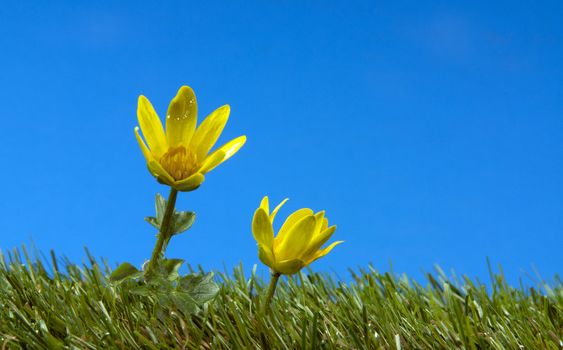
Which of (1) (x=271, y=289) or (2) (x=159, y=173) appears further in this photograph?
(1) (x=271, y=289)

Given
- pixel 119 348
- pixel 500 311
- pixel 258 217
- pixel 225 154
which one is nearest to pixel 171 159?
pixel 225 154

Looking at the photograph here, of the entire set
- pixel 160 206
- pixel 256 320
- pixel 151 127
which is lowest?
pixel 256 320

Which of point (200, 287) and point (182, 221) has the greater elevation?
point (182, 221)

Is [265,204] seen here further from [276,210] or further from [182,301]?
[182,301]

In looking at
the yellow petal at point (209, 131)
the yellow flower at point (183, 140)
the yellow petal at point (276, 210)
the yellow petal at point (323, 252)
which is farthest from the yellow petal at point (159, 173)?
the yellow petal at point (323, 252)

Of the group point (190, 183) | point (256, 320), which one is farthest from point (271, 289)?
point (190, 183)

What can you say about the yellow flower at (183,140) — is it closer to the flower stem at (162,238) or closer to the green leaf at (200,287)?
the flower stem at (162,238)

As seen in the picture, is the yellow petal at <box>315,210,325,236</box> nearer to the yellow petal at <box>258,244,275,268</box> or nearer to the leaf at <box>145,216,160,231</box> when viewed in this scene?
the yellow petal at <box>258,244,275,268</box>
